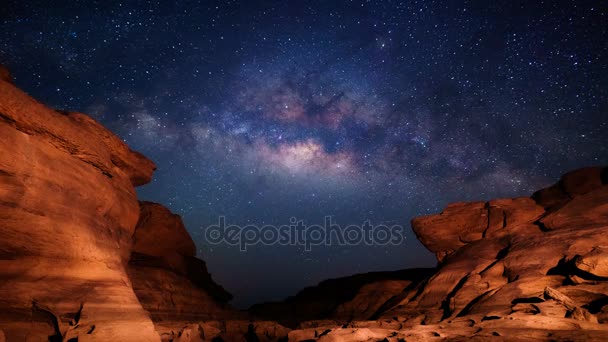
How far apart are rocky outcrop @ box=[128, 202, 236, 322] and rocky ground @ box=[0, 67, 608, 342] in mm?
125

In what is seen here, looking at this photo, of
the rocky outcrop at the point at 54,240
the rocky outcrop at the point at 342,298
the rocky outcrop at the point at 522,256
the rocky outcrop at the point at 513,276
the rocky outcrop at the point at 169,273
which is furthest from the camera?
the rocky outcrop at the point at 342,298

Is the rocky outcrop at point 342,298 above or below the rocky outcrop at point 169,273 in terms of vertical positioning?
below

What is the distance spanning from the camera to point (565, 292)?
12.1 m

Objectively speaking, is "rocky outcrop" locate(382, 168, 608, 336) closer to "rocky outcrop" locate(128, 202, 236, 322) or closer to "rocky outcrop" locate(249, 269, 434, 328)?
"rocky outcrop" locate(249, 269, 434, 328)

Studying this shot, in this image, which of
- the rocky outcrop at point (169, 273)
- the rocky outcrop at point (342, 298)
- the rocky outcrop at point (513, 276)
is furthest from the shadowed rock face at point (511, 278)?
the rocky outcrop at point (169, 273)

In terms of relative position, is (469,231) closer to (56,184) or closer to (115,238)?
(115,238)

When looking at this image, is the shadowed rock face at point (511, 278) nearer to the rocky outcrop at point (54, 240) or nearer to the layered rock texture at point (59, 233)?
the rocky outcrop at point (54, 240)

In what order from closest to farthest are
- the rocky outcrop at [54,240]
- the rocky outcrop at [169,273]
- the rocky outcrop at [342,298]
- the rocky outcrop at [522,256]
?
the rocky outcrop at [54,240]
the rocky outcrop at [522,256]
the rocky outcrop at [169,273]
the rocky outcrop at [342,298]

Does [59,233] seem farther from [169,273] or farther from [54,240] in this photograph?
[169,273]

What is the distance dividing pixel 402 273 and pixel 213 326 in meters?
26.7

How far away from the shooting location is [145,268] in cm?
1936

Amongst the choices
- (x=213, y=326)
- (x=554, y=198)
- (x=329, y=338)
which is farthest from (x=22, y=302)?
(x=554, y=198)

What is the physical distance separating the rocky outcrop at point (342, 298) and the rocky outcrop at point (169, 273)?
6595mm

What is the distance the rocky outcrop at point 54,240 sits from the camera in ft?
31.9
